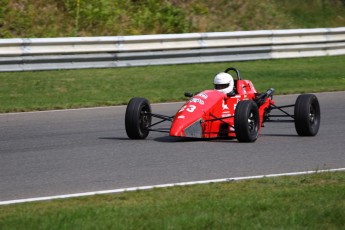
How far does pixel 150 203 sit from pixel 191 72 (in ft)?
41.9

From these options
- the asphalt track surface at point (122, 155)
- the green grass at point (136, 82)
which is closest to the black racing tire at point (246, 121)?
the asphalt track surface at point (122, 155)

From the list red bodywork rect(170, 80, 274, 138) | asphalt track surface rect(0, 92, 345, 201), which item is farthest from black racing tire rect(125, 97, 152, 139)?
Result: red bodywork rect(170, 80, 274, 138)

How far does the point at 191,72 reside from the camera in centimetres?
2027

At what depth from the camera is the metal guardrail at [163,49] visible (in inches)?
742

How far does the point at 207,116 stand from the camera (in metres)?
11.7

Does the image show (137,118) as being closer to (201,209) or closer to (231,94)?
(231,94)

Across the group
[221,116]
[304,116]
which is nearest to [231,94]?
[221,116]

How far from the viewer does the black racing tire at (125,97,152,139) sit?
11.9 m

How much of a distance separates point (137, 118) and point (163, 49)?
357 inches

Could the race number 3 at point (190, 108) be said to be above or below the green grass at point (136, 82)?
above

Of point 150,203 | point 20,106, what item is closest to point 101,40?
point 20,106

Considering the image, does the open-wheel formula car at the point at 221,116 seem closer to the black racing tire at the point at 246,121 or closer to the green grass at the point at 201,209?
Answer: the black racing tire at the point at 246,121

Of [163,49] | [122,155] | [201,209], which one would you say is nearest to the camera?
[201,209]

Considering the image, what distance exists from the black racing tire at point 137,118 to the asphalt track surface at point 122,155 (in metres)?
0.13
